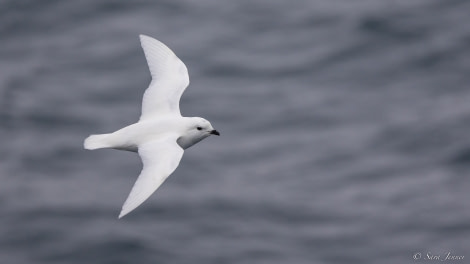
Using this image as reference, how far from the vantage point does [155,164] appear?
41.4 ft

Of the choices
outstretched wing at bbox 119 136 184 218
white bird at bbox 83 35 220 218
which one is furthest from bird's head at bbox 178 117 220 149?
outstretched wing at bbox 119 136 184 218

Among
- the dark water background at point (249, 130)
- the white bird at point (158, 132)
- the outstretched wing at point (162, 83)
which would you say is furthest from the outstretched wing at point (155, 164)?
the dark water background at point (249, 130)

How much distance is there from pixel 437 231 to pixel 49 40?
32.6ft

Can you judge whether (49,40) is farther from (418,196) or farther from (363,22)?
(418,196)

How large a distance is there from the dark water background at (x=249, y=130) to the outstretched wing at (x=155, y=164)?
4.99m

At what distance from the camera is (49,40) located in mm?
22625

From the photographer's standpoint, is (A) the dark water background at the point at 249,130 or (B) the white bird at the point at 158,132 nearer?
(B) the white bird at the point at 158,132

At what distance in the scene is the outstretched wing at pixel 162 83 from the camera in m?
14.4

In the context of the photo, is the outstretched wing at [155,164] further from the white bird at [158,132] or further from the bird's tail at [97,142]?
the bird's tail at [97,142]

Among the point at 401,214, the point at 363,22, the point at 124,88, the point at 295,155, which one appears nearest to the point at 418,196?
the point at 401,214

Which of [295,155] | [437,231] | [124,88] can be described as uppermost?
[124,88]

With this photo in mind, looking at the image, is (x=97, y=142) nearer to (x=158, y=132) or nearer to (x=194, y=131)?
(x=158, y=132)

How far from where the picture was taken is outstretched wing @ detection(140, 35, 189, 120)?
568 inches

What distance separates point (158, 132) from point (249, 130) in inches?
254
